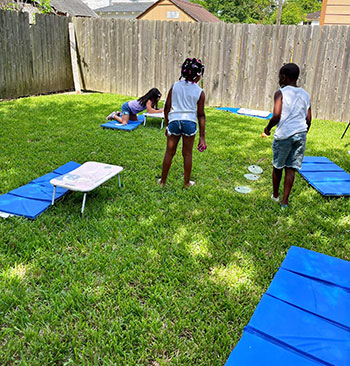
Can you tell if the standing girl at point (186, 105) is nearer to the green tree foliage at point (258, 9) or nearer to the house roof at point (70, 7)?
the house roof at point (70, 7)

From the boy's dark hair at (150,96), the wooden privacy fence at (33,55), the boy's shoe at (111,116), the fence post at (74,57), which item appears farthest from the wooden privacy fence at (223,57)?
the boy's shoe at (111,116)

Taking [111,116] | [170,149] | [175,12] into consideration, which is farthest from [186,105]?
[175,12]

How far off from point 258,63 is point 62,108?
16.0ft

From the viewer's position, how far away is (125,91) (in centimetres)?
971

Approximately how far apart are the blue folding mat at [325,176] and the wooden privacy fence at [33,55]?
749cm

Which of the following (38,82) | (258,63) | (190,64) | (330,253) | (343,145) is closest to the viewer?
(330,253)

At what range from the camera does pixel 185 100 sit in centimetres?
359

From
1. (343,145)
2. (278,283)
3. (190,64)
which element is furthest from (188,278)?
(343,145)

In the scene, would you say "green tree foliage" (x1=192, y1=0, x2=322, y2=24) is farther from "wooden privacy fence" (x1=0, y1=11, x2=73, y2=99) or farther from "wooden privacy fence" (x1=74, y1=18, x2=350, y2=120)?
"wooden privacy fence" (x1=0, y1=11, x2=73, y2=99)

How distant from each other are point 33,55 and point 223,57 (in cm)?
513

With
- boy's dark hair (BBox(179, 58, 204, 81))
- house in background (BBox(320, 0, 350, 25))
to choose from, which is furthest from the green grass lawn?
house in background (BBox(320, 0, 350, 25))

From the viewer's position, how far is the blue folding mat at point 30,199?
3.17m

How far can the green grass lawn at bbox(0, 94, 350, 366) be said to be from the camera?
74.5 inches

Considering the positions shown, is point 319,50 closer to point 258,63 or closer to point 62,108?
point 258,63
